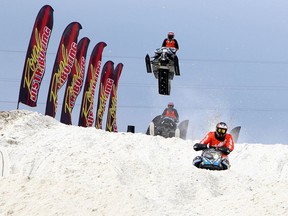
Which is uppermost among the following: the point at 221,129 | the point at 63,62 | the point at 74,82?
the point at 63,62

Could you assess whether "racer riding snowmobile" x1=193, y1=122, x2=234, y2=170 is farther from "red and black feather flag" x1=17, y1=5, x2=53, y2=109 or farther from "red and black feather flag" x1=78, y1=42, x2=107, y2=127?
"red and black feather flag" x1=78, y1=42, x2=107, y2=127

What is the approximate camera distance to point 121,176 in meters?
16.0

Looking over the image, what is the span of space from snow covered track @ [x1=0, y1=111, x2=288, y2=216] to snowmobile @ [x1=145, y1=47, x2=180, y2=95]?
2.10 metres

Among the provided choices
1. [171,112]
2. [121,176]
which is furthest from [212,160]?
[171,112]

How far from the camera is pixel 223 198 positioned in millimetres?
11508

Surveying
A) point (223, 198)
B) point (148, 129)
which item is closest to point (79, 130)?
point (148, 129)

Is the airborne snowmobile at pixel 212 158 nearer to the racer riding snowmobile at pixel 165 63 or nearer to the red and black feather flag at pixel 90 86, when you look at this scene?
the racer riding snowmobile at pixel 165 63

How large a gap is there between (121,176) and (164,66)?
5.46 meters

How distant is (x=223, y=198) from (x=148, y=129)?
43.1 feet

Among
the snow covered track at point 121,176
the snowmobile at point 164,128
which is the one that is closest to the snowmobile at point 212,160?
the snow covered track at point 121,176

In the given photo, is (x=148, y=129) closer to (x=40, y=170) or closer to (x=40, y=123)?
(x=40, y=123)

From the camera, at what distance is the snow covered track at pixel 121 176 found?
10391 millimetres

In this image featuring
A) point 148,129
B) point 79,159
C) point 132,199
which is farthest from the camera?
point 148,129

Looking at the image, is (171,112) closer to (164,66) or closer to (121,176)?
(164,66)
